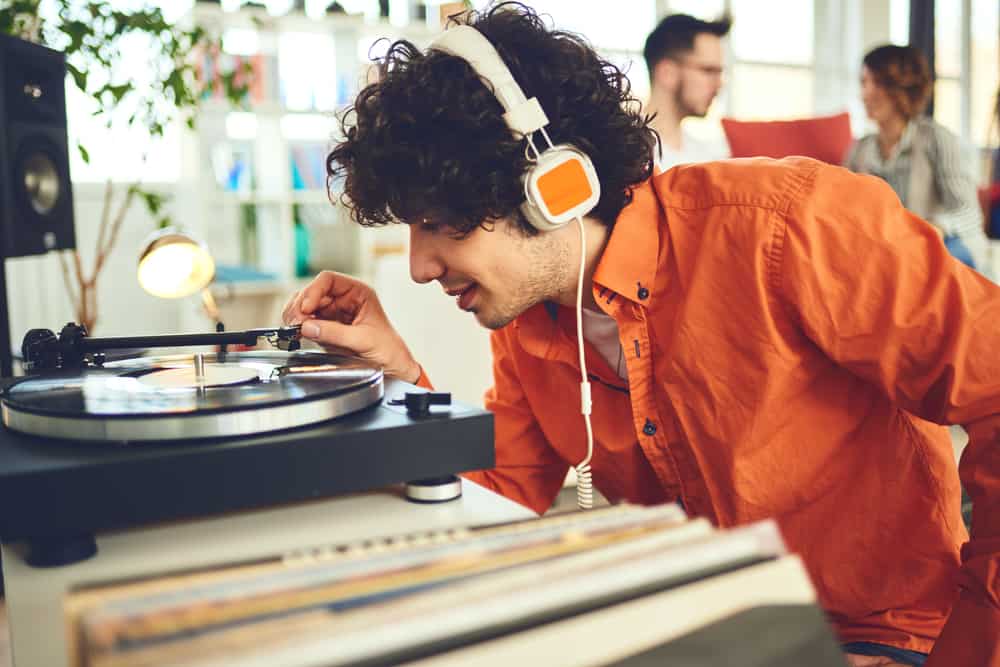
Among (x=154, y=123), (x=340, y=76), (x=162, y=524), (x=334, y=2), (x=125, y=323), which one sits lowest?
(x=125, y=323)

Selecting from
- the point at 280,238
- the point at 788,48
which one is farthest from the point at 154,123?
the point at 788,48

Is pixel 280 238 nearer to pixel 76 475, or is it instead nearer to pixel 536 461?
pixel 536 461

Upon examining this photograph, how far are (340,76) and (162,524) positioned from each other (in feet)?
11.0

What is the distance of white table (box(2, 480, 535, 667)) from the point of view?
522 millimetres

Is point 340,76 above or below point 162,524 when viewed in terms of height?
above

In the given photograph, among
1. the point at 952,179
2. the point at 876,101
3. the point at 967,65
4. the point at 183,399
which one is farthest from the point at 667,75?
the point at 967,65

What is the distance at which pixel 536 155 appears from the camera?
0.92 m

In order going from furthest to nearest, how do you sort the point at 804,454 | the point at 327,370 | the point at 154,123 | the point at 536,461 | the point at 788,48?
1. the point at 788,48
2. the point at 154,123
3. the point at 536,461
4. the point at 804,454
5. the point at 327,370

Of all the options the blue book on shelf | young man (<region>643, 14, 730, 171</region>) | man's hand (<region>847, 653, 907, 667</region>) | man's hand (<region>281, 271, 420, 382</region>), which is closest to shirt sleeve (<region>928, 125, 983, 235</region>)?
young man (<region>643, 14, 730, 171</region>)

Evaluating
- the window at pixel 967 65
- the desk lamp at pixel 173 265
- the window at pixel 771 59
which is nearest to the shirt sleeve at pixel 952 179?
the window at pixel 771 59

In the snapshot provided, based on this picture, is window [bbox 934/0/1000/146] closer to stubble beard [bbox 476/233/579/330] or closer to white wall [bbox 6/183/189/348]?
white wall [bbox 6/183/189/348]

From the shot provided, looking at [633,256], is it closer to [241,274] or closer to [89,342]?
[89,342]

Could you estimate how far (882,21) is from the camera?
18.6 ft

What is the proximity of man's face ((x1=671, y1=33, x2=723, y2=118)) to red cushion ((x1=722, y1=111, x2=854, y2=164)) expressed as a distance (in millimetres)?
317
